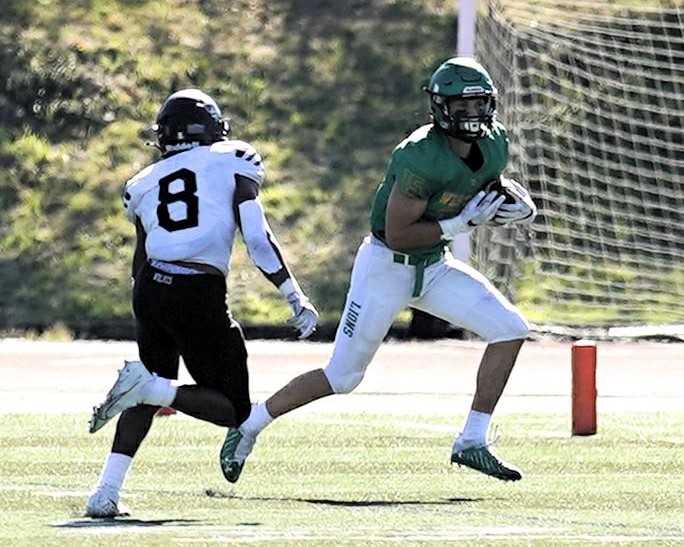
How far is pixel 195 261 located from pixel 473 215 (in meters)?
1.35

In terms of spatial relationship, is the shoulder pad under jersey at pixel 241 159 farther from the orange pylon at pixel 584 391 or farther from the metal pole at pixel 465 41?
the metal pole at pixel 465 41

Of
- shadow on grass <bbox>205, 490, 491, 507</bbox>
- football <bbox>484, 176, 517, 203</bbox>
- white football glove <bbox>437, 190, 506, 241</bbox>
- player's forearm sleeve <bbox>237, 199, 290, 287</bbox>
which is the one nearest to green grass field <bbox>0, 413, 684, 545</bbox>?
Answer: shadow on grass <bbox>205, 490, 491, 507</bbox>

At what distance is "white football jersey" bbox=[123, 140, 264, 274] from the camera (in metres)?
9.16

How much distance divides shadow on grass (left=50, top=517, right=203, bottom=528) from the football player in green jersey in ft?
3.95

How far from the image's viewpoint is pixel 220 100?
79.4ft

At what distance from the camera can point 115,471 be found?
29.4 ft

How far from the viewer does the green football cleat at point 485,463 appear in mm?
9719

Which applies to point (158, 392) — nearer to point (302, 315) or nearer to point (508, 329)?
Result: point (302, 315)

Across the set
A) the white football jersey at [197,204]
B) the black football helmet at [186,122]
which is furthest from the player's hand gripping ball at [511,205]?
the black football helmet at [186,122]

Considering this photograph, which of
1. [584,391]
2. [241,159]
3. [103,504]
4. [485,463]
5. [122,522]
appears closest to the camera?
[122,522]

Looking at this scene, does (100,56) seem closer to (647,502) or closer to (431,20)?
(431,20)

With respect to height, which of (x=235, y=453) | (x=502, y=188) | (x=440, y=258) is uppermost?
(x=502, y=188)

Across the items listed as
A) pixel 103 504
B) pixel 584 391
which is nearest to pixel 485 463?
pixel 103 504

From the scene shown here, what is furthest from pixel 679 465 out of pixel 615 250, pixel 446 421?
pixel 615 250
